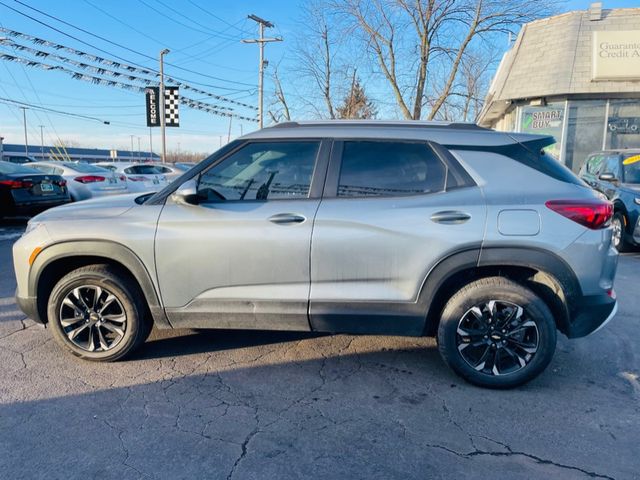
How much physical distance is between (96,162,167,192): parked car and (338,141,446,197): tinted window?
37.4 ft

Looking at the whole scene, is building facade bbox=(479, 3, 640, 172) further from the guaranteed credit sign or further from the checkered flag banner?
the checkered flag banner

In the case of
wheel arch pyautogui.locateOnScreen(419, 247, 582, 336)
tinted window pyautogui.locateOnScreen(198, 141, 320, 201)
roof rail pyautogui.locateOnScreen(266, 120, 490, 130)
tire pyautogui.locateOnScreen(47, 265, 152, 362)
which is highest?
roof rail pyautogui.locateOnScreen(266, 120, 490, 130)

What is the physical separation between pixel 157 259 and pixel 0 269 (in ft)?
14.6

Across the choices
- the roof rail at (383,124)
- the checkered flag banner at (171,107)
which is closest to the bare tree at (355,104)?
the checkered flag banner at (171,107)

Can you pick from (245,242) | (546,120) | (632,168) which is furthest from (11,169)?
(546,120)

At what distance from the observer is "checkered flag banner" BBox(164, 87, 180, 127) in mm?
25609

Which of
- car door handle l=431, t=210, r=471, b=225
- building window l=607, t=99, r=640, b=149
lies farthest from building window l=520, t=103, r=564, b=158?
car door handle l=431, t=210, r=471, b=225

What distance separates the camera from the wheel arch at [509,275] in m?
2.92

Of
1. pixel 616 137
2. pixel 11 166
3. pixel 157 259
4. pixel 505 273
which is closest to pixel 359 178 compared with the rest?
pixel 505 273

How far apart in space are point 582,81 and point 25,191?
15.8 m

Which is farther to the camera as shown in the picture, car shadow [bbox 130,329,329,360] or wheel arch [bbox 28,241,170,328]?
car shadow [bbox 130,329,329,360]

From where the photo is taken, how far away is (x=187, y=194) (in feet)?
10.1

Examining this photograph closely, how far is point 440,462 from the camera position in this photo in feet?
7.73

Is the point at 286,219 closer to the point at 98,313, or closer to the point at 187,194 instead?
the point at 187,194
